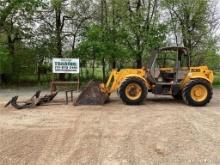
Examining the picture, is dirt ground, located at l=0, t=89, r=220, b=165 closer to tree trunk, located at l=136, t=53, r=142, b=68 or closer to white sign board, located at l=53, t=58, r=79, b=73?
white sign board, located at l=53, t=58, r=79, b=73

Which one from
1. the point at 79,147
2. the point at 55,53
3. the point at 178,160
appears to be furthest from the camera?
the point at 55,53

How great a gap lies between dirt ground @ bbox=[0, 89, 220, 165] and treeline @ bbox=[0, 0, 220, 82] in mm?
8837

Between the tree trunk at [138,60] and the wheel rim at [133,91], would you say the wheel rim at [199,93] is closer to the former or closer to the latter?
the wheel rim at [133,91]

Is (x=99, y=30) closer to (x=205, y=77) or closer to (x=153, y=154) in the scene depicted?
(x=205, y=77)

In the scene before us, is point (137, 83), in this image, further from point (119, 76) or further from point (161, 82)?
point (161, 82)

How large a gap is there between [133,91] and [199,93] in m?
2.14

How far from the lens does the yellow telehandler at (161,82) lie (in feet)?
45.8

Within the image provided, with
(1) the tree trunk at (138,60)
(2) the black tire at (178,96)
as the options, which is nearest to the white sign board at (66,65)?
(2) the black tire at (178,96)

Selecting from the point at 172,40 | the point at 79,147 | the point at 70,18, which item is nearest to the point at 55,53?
the point at 70,18

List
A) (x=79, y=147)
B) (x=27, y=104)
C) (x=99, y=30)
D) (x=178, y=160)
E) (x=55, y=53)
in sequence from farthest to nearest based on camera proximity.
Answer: (x=55, y=53) < (x=99, y=30) < (x=27, y=104) < (x=79, y=147) < (x=178, y=160)

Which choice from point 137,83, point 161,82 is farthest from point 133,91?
point 161,82

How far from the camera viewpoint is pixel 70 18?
22.9 metres

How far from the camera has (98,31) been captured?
819 inches

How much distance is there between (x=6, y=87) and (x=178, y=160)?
1580cm
